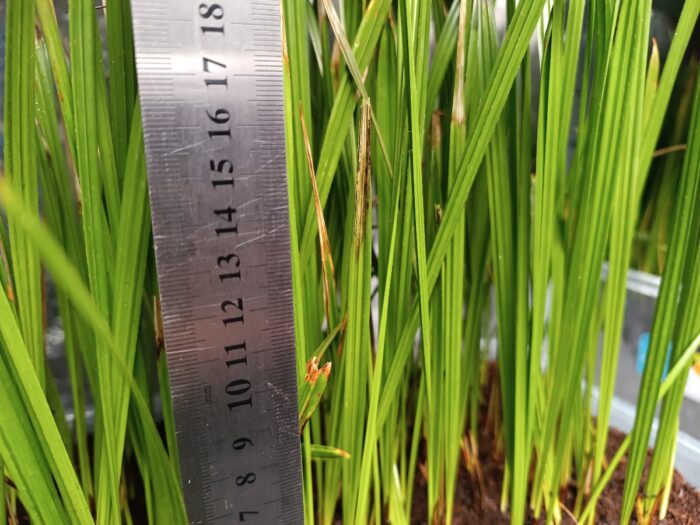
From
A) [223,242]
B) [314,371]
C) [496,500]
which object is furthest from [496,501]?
[223,242]

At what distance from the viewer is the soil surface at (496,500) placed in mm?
624

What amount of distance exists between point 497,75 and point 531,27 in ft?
0.14

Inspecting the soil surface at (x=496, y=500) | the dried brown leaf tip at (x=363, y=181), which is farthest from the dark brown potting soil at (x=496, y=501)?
the dried brown leaf tip at (x=363, y=181)

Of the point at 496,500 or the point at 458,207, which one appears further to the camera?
the point at 496,500

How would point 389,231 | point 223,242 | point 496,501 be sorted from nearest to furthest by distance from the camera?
point 223,242, point 389,231, point 496,501

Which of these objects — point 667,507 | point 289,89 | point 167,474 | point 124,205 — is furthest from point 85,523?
point 667,507

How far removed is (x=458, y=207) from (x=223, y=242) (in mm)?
199

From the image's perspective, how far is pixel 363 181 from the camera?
43cm

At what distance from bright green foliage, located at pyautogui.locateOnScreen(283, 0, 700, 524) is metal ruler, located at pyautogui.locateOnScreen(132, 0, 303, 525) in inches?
1.2

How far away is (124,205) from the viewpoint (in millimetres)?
382

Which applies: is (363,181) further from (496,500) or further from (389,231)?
(496,500)

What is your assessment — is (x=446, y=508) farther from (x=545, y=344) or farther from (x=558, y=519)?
(x=545, y=344)

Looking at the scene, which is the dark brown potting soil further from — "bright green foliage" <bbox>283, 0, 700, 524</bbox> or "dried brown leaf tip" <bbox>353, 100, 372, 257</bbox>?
"dried brown leaf tip" <bbox>353, 100, 372, 257</bbox>

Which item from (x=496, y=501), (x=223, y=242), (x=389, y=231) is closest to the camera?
(x=223, y=242)
